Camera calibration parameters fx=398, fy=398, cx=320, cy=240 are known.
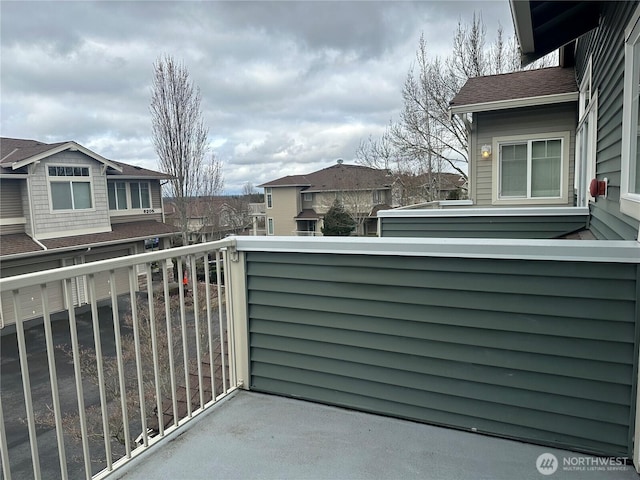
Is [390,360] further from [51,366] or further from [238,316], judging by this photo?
[51,366]

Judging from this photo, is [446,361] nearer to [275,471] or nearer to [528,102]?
[275,471]

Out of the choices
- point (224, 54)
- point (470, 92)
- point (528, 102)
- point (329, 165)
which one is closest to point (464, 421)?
point (528, 102)

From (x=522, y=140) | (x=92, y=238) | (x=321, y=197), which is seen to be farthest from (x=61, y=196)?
(x=321, y=197)

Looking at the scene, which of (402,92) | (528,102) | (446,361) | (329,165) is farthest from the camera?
(329,165)

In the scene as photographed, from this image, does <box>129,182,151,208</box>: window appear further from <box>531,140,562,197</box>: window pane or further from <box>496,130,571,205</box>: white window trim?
<box>531,140,562,197</box>: window pane

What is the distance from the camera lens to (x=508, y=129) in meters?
7.07

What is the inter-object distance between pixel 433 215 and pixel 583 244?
10.7 feet

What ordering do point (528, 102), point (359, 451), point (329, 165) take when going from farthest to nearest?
point (329, 165) → point (528, 102) → point (359, 451)

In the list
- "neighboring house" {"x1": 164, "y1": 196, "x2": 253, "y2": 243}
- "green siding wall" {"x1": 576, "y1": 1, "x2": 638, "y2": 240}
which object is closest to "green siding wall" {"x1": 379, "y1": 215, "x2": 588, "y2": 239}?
"green siding wall" {"x1": 576, "y1": 1, "x2": 638, "y2": 240}

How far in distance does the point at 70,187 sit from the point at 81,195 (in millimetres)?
432

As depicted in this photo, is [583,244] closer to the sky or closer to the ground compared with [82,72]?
closer to the ground

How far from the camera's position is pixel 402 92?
16.6 m

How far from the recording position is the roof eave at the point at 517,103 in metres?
6.30

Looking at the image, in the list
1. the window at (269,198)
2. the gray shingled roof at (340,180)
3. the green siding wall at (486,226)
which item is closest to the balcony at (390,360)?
the green siding wall at (486,226)
